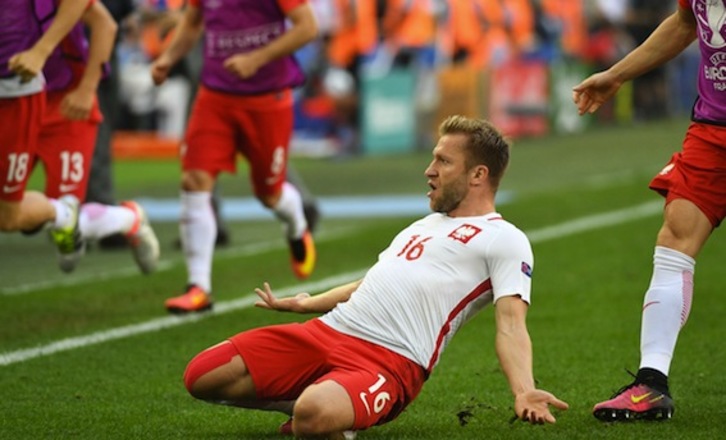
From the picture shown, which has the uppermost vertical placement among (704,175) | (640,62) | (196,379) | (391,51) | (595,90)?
(640,62)

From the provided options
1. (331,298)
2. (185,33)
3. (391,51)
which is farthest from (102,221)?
(391,51)

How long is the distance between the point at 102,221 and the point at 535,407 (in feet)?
14.3

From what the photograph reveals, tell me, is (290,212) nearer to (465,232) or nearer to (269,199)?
(269,199)

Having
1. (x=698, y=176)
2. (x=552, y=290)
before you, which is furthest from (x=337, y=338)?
(x=552, y=290)

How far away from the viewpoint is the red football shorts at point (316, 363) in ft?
18.2

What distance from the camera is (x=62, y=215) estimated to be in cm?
865

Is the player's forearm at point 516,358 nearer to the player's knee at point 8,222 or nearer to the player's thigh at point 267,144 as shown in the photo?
the player's knee at point 8,222

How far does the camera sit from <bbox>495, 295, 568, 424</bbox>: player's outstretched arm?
16.9 ft

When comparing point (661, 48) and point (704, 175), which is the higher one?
point (661, 48)

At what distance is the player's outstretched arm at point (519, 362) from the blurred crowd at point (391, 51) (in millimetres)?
16870

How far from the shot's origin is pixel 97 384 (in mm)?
6902

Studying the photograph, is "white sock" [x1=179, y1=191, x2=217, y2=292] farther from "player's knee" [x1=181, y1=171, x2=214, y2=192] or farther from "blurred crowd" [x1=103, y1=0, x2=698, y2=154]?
"blurred crowd" [x1=103, y1=0, x2=698, y2=154]

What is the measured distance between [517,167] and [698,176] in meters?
13.6

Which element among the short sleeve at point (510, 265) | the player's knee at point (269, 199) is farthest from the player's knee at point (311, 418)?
the player's knee at point (269, 199)
